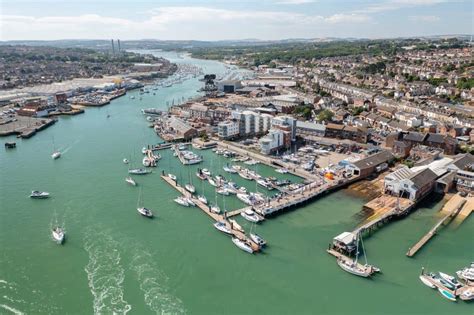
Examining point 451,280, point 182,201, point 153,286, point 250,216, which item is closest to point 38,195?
point 182,201

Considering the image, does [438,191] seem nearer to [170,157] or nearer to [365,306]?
[365,306]

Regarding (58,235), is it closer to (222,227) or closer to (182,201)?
(182,201)

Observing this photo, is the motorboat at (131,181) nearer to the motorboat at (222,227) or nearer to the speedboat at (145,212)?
the speedboat at (145,212)

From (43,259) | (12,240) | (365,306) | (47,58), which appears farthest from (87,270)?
(47,58)

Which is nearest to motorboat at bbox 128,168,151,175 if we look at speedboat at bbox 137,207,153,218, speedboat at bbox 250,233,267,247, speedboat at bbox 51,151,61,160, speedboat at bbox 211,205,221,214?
speedboat at bbox 137,207,153,218

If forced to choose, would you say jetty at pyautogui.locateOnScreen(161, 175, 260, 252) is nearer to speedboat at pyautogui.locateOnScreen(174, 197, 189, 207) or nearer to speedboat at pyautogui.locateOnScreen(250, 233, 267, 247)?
speedboat at pyautogui.locateOnScreen(250, 233, 267, 247)

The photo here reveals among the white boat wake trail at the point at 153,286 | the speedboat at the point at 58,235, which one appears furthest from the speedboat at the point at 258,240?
the speedboat at the point at 58,235
